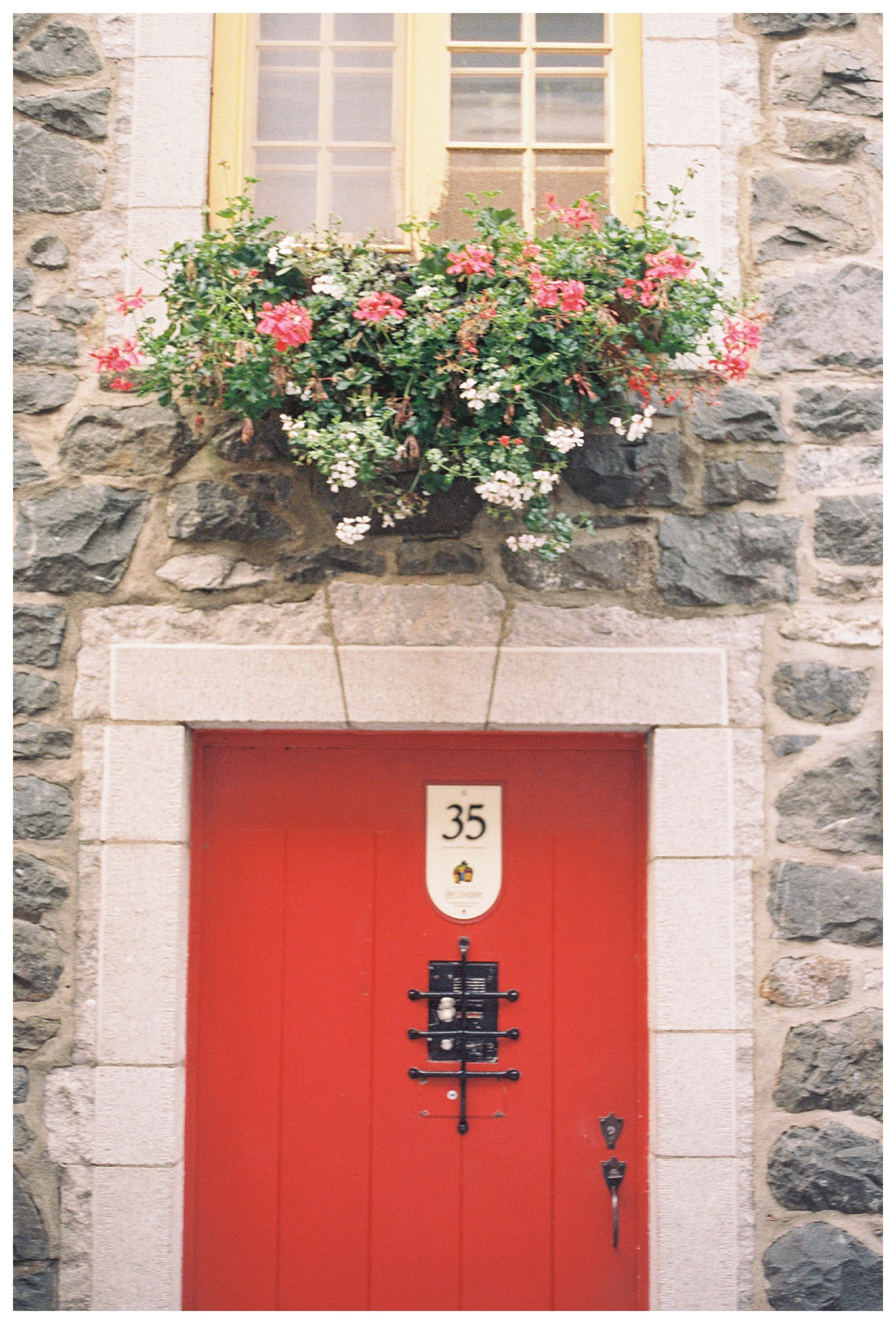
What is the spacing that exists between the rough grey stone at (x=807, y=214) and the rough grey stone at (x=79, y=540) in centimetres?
188

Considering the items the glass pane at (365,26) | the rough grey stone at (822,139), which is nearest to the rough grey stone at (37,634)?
the glass pane at (365,26)

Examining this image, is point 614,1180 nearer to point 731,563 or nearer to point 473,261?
point 731,563

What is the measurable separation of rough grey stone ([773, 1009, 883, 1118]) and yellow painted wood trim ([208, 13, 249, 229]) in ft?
9.14

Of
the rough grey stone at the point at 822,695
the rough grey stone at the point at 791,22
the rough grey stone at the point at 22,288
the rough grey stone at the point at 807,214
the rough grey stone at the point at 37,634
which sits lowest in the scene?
the rough grey stone at the point at 822,695

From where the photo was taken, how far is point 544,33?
3.08m

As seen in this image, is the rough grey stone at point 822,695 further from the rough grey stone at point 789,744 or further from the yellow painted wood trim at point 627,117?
the yellow painted wood trim at point 627,117

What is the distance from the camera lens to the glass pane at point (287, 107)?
10.00ft

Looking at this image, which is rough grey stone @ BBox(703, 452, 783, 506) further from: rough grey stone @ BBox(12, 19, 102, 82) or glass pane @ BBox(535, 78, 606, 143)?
rough grey stone @ BBox(12, 19, 102, 82)

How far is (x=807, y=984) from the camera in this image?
272 cm

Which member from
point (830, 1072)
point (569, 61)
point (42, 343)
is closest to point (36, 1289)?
point (830, 1072)

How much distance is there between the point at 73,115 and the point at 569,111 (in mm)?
1415
